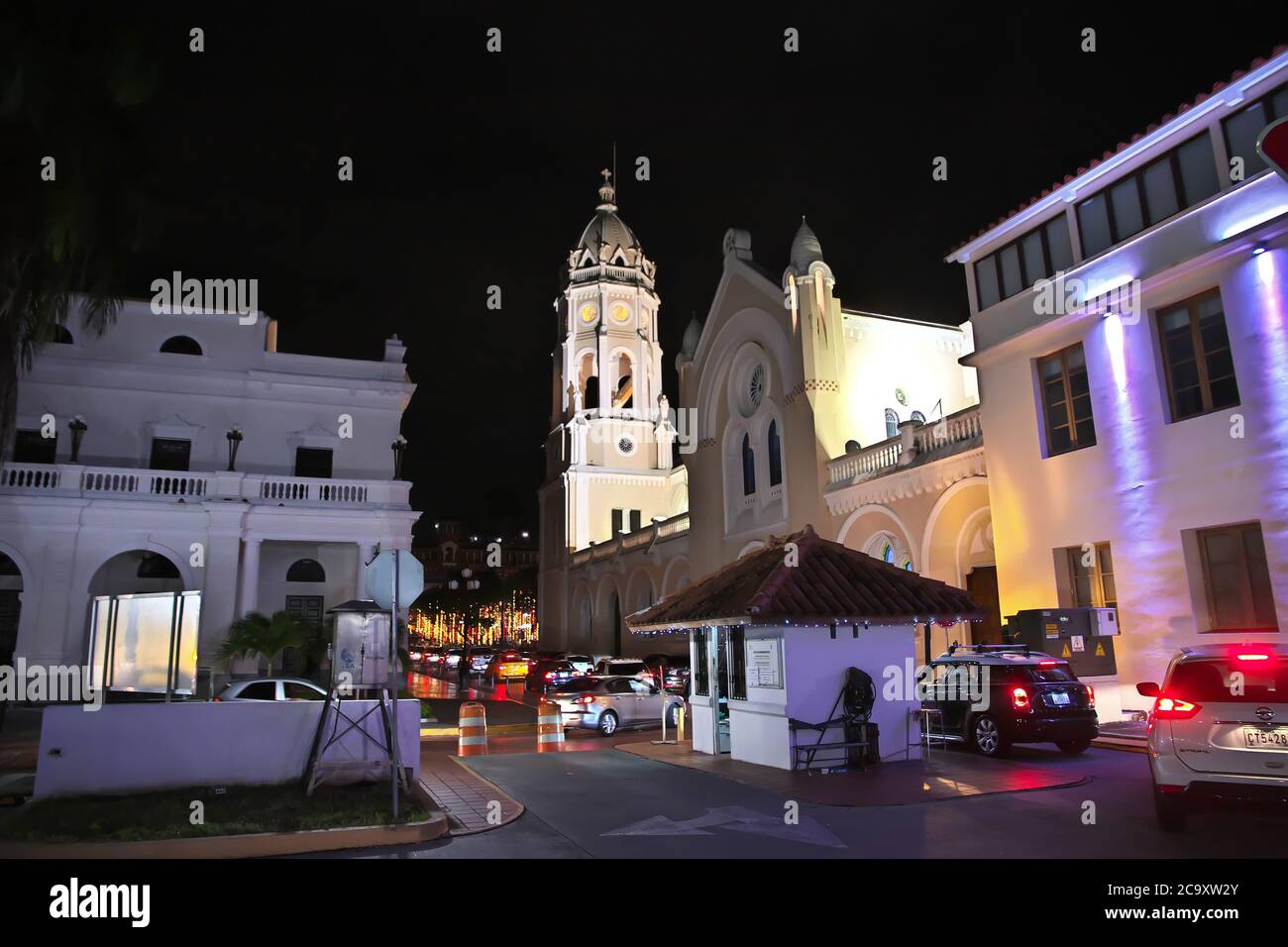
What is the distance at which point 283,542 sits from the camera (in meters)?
28.0

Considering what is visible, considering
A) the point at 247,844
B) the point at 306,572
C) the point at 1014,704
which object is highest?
the point at 306,572

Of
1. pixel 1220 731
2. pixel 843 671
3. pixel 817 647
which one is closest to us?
pixel 1220 731

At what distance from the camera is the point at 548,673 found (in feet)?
111

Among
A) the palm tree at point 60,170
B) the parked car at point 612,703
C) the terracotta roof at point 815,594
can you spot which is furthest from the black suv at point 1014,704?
the palm tree at point 60,170

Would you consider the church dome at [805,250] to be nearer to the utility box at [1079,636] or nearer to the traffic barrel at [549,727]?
the utility box at [1079,636]

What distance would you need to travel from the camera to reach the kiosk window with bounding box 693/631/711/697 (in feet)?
50.0

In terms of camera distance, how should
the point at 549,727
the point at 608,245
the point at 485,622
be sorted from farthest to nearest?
the point at 485,622
the point at 608,245
the point at 549,727

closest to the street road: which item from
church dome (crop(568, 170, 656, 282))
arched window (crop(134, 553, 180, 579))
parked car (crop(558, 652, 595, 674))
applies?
arched window (crop(134, 553, 180, 579))

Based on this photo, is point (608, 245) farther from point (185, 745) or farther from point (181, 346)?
point (185, 745)

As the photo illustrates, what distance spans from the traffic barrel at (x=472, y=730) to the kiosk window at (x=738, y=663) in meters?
4.69

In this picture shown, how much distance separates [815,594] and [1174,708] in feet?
17.2

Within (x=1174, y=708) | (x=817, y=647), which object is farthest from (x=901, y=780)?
(x=1174, y=708)
